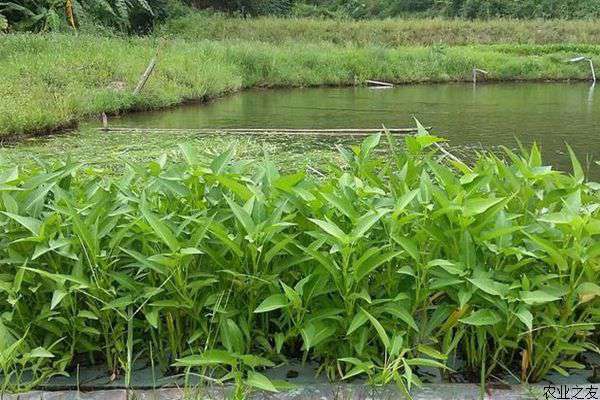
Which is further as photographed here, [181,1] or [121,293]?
[181,1]

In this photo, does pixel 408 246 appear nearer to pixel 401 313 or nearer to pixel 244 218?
pixel 401 313

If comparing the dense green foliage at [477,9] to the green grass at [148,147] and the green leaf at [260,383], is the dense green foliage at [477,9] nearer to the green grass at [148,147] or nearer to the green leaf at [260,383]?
the green grass at [148,147]

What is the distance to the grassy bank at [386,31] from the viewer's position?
72.7 ft

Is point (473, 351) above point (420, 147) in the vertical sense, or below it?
below

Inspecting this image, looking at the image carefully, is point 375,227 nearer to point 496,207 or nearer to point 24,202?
point 496,207

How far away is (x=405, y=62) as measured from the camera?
1805 cm

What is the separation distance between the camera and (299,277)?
156 cm

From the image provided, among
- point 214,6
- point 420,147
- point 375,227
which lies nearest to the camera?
point 375,227

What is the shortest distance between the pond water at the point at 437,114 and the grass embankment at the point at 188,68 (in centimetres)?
54

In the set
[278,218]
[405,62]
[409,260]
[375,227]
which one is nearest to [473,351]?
[409,260]

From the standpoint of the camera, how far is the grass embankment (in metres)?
8.95

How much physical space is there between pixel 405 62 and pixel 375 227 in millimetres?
17254

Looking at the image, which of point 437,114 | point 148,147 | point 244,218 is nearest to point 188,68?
point 437,114

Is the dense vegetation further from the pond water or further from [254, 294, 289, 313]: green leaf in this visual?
[254, 294, 289, 313]: green leaf
